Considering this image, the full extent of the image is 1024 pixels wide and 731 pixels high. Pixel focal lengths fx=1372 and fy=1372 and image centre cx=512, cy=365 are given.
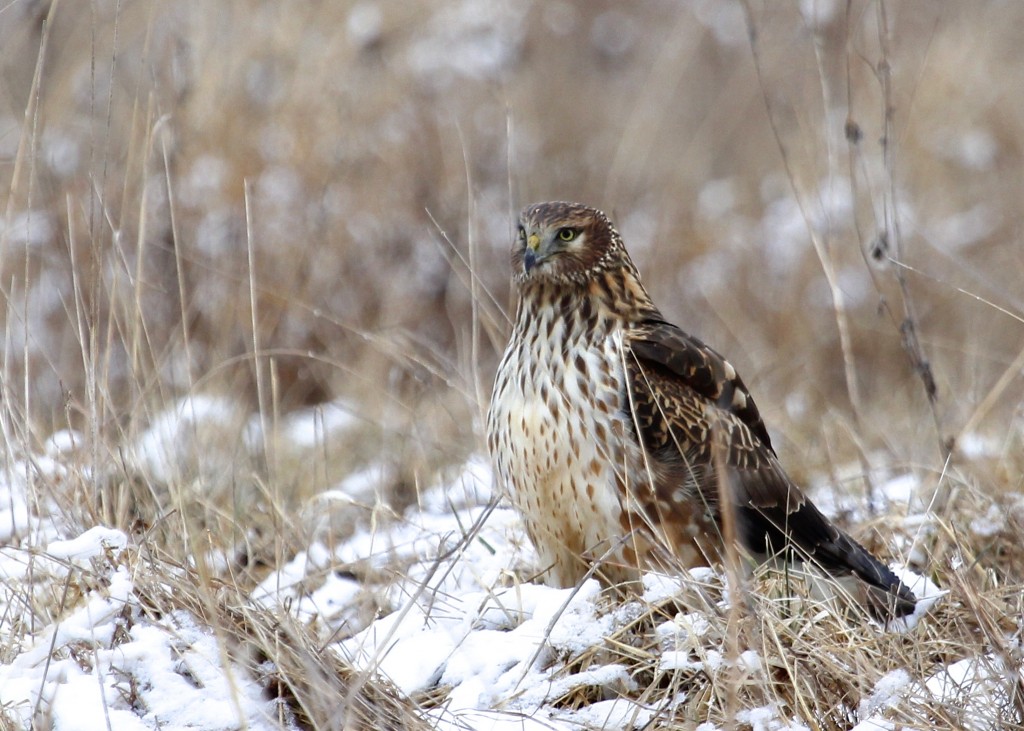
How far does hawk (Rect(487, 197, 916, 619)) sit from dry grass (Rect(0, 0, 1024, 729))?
1.17 ft

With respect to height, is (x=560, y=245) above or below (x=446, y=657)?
above

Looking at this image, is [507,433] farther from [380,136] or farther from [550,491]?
[380,136]

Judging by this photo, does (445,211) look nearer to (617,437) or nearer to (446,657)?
(617,437)

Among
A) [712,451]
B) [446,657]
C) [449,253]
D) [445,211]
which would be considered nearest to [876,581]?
[712,451]

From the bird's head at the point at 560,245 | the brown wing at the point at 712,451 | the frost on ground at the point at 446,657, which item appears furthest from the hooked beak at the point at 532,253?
the frost on ground at the point at 446,657

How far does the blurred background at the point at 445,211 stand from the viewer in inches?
228

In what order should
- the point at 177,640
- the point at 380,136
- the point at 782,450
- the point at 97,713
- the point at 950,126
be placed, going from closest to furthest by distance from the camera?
the point at 97,713
the point at 177,640
the point at 782,450
the point at 380,136
the point at 950,126

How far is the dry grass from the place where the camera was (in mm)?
3471

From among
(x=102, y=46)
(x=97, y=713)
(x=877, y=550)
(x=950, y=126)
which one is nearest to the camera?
(x=97, y=713)

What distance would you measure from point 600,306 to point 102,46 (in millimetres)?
4194

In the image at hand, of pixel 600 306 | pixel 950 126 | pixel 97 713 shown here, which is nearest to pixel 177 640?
pixel 97 713

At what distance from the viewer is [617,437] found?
141 inches

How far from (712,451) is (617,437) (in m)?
0.28

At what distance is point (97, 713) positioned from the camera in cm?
268
